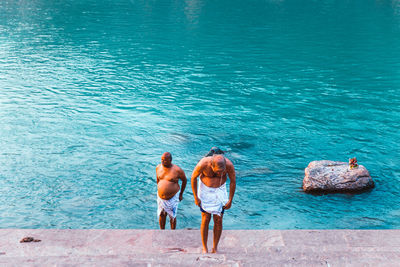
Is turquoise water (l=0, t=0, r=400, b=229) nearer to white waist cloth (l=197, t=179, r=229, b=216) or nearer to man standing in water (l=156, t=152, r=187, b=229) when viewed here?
man standing in water (l=156, t=152, r=187, b=229)

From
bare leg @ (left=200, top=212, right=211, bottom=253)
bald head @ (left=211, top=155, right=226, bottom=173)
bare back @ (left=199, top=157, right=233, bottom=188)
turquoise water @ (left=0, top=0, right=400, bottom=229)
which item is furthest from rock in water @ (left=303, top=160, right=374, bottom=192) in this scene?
bald head @ (left=211, top=155, right=226, bottom=173)

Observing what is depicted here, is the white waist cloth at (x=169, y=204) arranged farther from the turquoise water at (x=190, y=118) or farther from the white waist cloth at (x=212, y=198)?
the turquoise water at (x=190, y=118)

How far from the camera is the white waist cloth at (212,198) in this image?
8547 millimetres

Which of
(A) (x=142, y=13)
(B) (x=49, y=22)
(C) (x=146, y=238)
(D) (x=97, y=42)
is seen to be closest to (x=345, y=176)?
(C) (x=146, y=238)

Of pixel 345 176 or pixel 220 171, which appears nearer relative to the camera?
pixel 220 171

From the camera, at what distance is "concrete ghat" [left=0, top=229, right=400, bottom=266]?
7336mm

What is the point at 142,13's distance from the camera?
60031mm

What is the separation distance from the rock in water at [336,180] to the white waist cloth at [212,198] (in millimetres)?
6130

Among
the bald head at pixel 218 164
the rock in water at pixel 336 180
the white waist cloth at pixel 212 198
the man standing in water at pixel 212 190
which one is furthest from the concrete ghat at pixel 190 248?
the rock in water at pixel 336 180

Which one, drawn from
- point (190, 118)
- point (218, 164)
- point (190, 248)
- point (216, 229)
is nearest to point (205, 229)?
point (216, 229)

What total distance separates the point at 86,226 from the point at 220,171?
19.2ft

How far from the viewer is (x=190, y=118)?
69.5 ft

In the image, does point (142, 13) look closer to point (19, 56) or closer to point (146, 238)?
point (19, 56)

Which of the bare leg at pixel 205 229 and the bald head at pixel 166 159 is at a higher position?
the bald head at pixel 166 159
